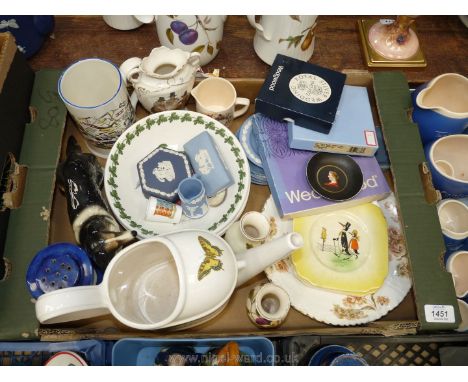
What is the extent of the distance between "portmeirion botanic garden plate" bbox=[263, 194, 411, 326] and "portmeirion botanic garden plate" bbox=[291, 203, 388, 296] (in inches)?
0.8

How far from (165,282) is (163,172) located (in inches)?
9.6

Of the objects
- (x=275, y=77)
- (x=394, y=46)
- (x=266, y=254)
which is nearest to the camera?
(x=266, y=254)

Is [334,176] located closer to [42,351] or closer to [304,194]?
[304,194]

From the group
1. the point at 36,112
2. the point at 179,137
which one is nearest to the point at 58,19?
the point at 36,112

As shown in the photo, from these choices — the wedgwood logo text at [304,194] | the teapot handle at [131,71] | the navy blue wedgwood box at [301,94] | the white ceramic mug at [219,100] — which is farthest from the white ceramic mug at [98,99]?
the wedgwood logo text at [304,194]

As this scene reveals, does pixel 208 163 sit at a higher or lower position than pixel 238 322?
higher

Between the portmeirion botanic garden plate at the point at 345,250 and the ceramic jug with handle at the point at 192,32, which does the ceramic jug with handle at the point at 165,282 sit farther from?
the ceramic jug with handle at the point at 192,32

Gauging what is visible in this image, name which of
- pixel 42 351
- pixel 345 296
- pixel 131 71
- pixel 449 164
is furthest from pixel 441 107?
pixel 42 351

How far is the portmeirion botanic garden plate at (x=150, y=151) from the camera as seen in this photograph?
0.89 meters

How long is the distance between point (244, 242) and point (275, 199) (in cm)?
13

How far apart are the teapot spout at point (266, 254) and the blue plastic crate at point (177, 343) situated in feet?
0.49

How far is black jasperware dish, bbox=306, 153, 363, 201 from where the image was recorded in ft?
3.04

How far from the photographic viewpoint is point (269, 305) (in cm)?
90

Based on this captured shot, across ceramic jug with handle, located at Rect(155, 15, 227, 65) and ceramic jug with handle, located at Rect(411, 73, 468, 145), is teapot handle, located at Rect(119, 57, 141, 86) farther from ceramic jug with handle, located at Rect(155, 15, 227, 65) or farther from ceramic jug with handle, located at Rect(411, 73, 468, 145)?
ceramic jug with handle, located at Rect(411, 73, 468, 145)
